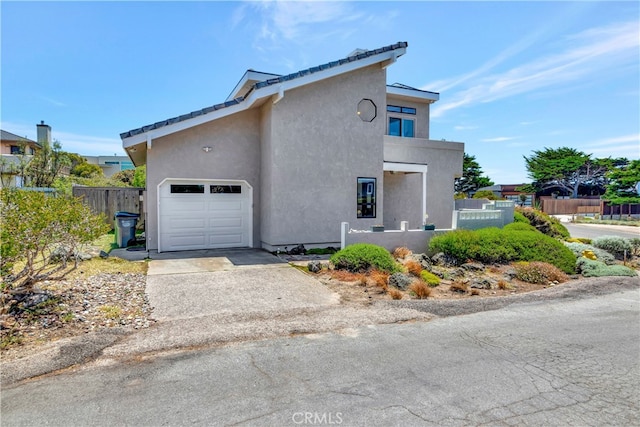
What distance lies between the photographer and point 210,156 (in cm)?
1204

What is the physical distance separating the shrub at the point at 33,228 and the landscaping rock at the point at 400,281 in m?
6.35

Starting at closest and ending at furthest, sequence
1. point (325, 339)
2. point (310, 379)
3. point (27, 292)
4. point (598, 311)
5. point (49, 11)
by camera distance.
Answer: point (310, 379) → point (325, 339) → point (27, 292) → point (598, 311) → point (49, 11)

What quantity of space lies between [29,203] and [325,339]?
5.32 meters

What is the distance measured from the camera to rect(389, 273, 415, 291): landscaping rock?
7.99 meters

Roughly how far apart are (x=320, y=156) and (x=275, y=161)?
169 centimetres

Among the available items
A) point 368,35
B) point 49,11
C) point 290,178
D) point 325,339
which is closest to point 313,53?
point 368,35

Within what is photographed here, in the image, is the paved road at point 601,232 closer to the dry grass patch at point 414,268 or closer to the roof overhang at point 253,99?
the dry grass patch at point 414,268

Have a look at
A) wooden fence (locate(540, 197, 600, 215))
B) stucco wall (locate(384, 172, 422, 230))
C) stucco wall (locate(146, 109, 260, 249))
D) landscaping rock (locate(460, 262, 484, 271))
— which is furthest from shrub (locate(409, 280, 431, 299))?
wooden fence (locate(540, 197, 600, 215))

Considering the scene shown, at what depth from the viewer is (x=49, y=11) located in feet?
28.4

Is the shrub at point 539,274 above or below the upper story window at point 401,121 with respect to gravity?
below

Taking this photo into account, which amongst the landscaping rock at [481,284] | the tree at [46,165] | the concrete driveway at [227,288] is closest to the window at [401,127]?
the concrete driveway at [227,288]

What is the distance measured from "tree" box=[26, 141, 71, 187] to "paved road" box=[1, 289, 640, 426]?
24194 millimetres

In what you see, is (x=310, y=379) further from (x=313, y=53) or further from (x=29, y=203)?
(x=313, y=53)

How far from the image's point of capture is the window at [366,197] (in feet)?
42.5
